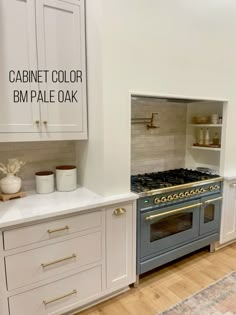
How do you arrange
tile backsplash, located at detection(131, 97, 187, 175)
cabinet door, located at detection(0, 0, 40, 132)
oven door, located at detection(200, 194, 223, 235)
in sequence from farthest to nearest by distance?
tile backsplash, located at detection(131, 97, 187, 175) < oven door, located at detection(200, 194, 223, 235) < cabinet door, located at detection(0, 0, 40, 132)

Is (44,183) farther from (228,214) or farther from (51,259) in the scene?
(228,214)

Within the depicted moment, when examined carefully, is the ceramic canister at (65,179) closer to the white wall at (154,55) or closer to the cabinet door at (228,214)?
the white wall at (154,55)

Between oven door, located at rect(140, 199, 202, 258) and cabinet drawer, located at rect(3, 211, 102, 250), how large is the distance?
20.1 inches

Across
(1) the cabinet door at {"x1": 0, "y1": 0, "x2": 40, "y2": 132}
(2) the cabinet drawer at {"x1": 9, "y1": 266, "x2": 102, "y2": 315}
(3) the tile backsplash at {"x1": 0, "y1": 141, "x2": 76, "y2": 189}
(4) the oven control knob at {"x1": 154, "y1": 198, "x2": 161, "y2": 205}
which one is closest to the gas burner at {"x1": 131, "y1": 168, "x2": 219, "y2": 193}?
(4) the oven control knob at {"x1": 154, "y1": 198, "x2": 161, "y2": 205}

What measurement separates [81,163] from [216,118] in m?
1.69

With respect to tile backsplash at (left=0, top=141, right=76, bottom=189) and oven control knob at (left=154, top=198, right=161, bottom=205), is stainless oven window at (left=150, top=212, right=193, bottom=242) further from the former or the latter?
tile backsplash at (left=0, top=141, right=76, bottom=189)

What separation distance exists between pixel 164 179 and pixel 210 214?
0.69 m

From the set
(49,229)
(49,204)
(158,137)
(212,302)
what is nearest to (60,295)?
(49,229)

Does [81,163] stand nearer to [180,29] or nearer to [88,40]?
[88,40]

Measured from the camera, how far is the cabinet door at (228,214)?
8.98 feet

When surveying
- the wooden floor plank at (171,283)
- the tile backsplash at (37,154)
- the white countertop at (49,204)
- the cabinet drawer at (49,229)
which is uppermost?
the tile backsplash at (37,154)

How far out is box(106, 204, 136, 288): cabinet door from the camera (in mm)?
1936

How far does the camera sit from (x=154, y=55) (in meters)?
2.03

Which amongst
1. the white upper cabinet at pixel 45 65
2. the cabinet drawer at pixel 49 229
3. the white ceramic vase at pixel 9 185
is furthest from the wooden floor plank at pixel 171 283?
the white upper cabinet at pixel 45 65
